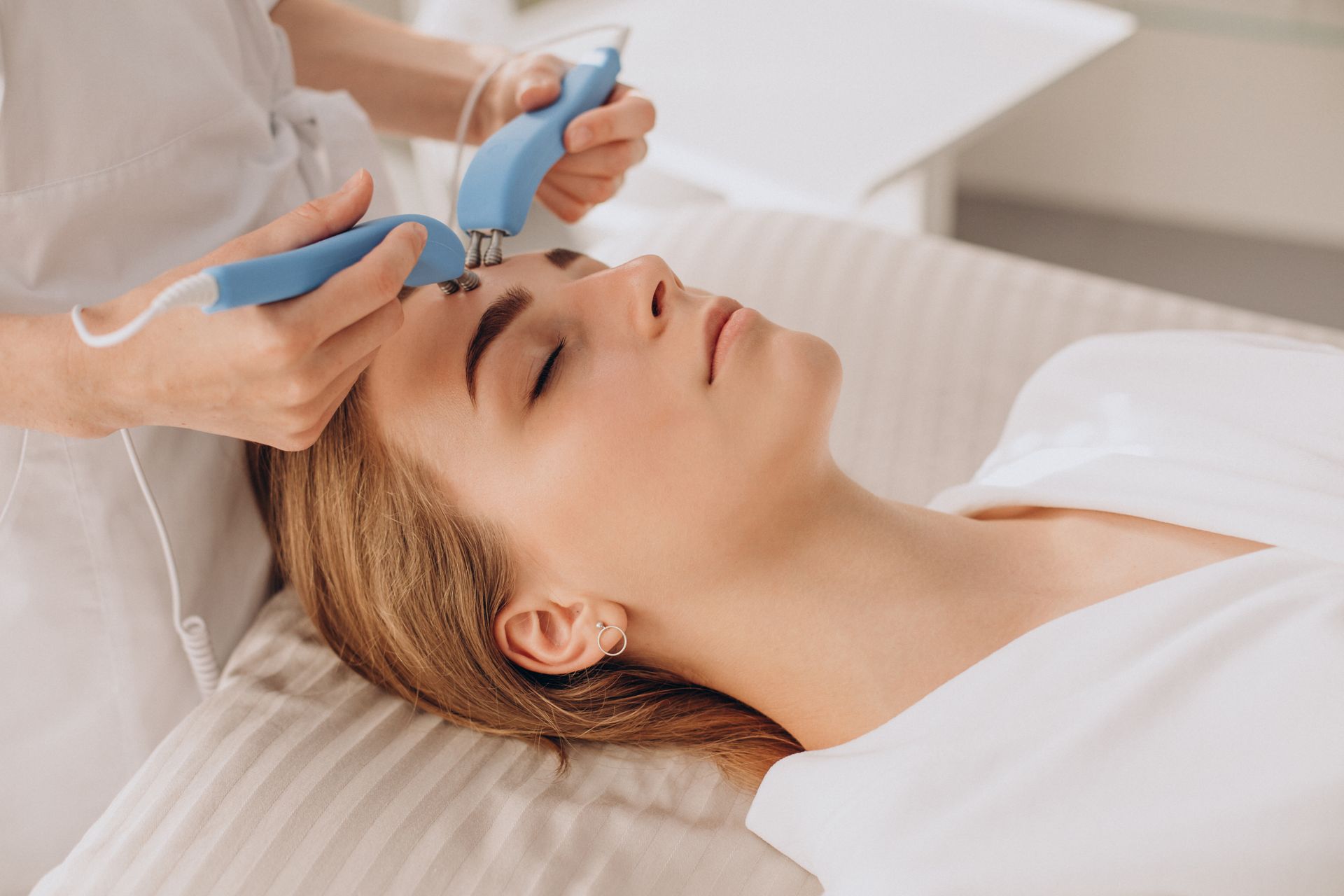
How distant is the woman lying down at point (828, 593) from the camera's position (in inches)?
36.6

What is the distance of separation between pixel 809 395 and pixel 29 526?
2.57ft

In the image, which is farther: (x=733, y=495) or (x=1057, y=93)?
(x=1057, y=93)

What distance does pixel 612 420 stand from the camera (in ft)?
3.38

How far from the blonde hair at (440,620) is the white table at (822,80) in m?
1.03

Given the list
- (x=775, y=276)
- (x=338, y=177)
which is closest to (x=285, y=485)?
(x=338, y=177)

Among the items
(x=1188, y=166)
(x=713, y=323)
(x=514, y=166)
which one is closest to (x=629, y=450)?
(x=713, y=323)

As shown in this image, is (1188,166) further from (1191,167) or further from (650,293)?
(650,293)

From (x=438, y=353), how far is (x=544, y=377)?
0.12 m

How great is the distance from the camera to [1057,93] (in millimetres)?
3117

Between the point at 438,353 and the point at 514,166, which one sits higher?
the point at 514,166

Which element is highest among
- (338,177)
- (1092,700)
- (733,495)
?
(338,177)

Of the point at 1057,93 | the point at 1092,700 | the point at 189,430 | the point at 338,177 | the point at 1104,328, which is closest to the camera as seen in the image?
the point at 1092,700

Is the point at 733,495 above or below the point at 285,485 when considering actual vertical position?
above

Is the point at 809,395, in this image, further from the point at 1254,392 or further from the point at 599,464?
the point at 1254,392
